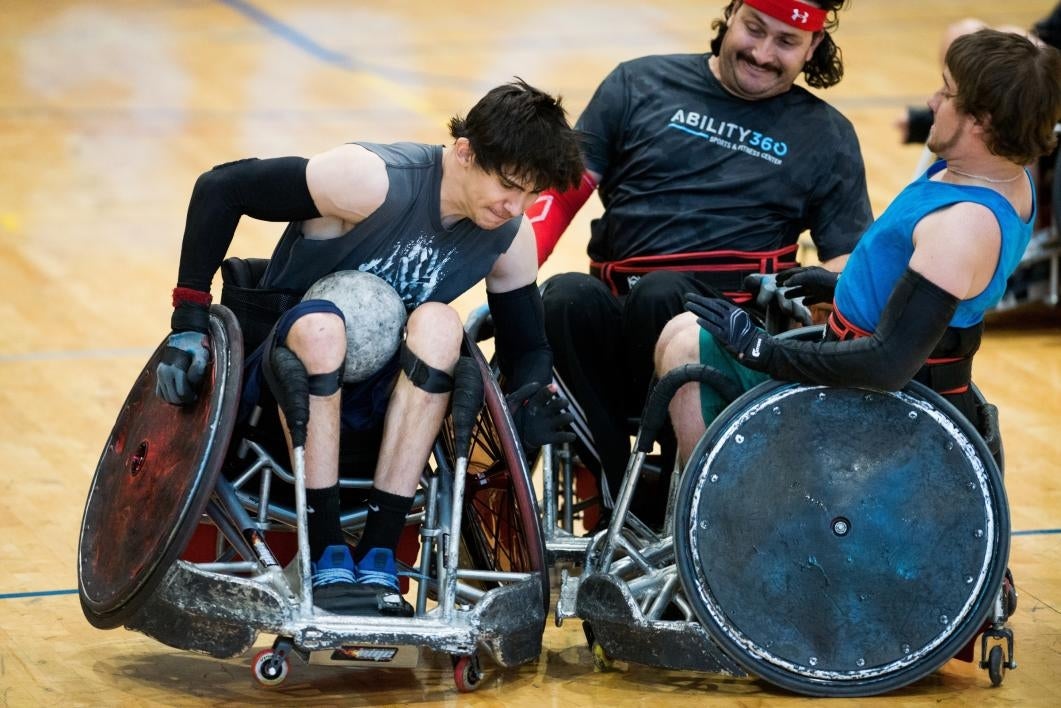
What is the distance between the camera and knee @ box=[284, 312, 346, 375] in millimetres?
3377

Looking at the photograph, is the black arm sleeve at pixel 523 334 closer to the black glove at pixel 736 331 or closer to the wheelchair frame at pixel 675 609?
the wheelchair frame at pixel 675 609

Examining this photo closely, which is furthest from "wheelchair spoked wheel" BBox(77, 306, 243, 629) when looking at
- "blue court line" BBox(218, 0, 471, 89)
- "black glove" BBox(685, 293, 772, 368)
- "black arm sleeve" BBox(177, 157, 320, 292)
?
"blue court line" BBox(218, 0, 471, 89)

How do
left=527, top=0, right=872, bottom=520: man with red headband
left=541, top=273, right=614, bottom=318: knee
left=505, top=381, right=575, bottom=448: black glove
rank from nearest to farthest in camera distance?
left=505, top=381, right=575, bottom=448: black glove
left=541, top=273, right=614, bottom=318: knee
left=527, top=0, right=872, bottom=520: man with red headband

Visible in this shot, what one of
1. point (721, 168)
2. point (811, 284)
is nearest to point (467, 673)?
point (811, 284)

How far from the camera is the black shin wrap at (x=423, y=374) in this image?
3479 millimetres

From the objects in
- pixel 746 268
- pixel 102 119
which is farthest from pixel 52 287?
pixel 746 268

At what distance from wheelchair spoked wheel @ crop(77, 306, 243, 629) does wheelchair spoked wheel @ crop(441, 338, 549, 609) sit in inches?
20.3

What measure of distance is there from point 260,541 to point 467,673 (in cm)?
48

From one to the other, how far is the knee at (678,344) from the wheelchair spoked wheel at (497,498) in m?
0.40

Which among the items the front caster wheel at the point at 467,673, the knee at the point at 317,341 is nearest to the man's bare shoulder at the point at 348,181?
the knee at the point at 317,341

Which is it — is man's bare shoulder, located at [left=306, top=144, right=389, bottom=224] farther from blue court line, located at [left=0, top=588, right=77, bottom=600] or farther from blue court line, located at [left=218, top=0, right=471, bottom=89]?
blue court line, located at [left=218, top=0, right=471, bottom=89]

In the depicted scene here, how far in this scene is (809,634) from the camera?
341cm

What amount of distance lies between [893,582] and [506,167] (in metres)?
1.09

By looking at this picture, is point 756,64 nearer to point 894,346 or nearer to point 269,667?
point 894,346
